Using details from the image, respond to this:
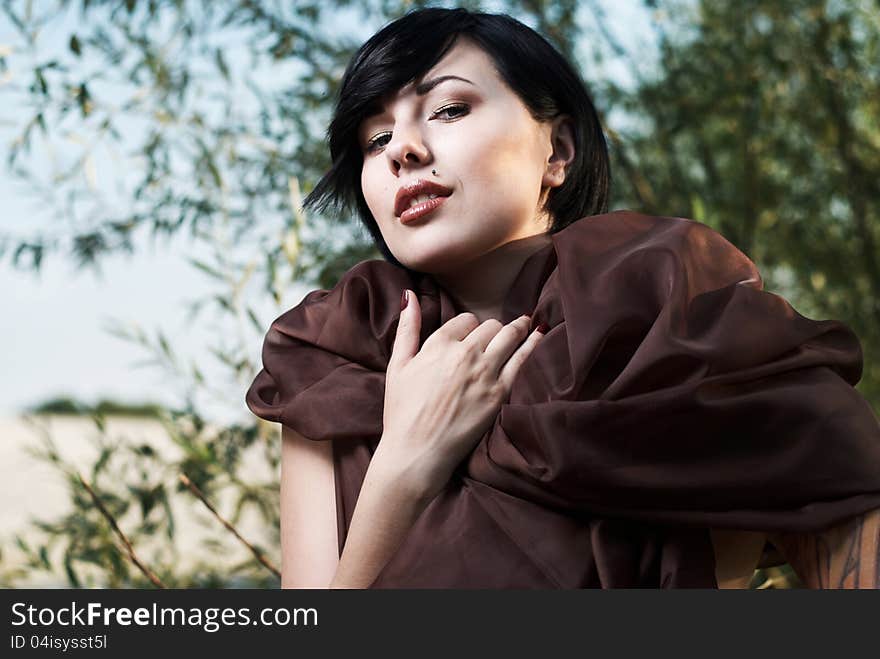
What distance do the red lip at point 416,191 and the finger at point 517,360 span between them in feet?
0.68

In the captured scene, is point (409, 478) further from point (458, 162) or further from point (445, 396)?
point (458, 162)

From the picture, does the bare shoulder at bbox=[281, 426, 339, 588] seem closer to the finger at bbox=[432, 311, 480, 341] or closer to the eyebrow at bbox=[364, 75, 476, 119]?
the finger at bbox=[432, 311, 480, 341]

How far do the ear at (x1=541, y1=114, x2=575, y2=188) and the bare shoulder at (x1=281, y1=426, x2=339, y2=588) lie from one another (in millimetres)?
471

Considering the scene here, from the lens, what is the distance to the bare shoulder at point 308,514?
126cm

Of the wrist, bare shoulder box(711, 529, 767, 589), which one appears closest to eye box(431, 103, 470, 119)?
the wrist

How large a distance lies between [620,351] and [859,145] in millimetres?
2485

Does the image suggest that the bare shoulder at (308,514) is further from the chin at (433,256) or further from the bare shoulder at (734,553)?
the bare shoulder at (734,553)

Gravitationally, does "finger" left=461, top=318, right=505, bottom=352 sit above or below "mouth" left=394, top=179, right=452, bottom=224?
below

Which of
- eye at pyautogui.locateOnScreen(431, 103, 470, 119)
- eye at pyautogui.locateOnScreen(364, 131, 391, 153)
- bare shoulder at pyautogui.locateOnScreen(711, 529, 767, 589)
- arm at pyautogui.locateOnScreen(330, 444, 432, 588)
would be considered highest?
eye at pyautogui.locateOnScreen(431, 103, 470, 119)

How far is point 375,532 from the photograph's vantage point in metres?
1.17

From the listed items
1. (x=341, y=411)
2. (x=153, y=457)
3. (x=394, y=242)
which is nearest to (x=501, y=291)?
(x=394, y=242)

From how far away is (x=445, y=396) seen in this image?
47.1 inches

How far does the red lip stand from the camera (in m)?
1.25

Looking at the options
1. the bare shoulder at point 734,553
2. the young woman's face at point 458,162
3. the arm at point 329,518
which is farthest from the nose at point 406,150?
the bare shoulder at point 734,553
